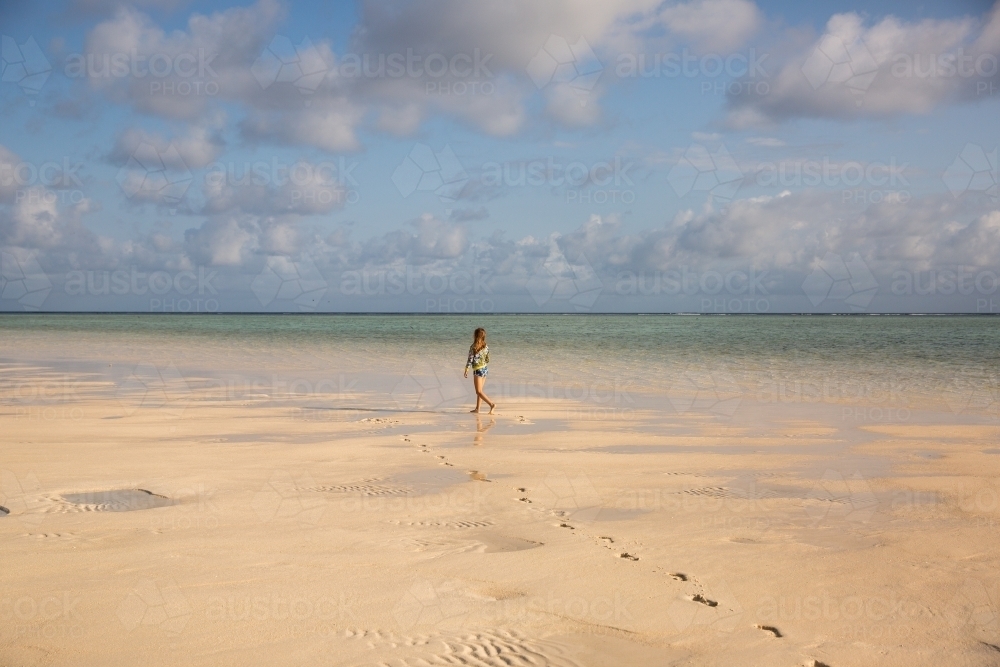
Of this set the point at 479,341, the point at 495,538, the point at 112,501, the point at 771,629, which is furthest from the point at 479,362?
the point at 771,629

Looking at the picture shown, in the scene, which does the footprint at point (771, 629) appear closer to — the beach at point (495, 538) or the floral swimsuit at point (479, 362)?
the beach at point (495, 538)

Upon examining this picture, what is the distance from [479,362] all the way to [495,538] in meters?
10.00

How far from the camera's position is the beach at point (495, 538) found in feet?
15.7

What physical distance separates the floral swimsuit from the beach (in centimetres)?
122

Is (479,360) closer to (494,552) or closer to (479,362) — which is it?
(479,362)

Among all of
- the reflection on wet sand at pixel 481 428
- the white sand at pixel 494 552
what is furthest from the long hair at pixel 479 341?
the white sand at pixel 494 552

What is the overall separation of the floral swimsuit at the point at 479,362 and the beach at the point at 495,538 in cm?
122

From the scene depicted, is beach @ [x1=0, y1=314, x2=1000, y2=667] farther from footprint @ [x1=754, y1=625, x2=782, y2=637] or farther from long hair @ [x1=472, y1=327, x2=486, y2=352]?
long hair @ [x1=472, y1=327, x2=486, y2=352]

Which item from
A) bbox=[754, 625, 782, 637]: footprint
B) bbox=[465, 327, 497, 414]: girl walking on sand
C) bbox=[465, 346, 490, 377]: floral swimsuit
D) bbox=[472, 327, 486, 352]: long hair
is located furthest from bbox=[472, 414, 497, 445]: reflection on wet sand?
bbox=[754, 625, 782, 637]: footprint

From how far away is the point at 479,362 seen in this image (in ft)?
55.2

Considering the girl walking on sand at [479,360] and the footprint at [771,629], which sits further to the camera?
the girl walking on sand at [479,360]

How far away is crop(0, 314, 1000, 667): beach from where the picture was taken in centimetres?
479

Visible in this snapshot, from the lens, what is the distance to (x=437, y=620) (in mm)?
5039

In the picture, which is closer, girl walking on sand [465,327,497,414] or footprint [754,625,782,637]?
footprint [754,625,782,637]
